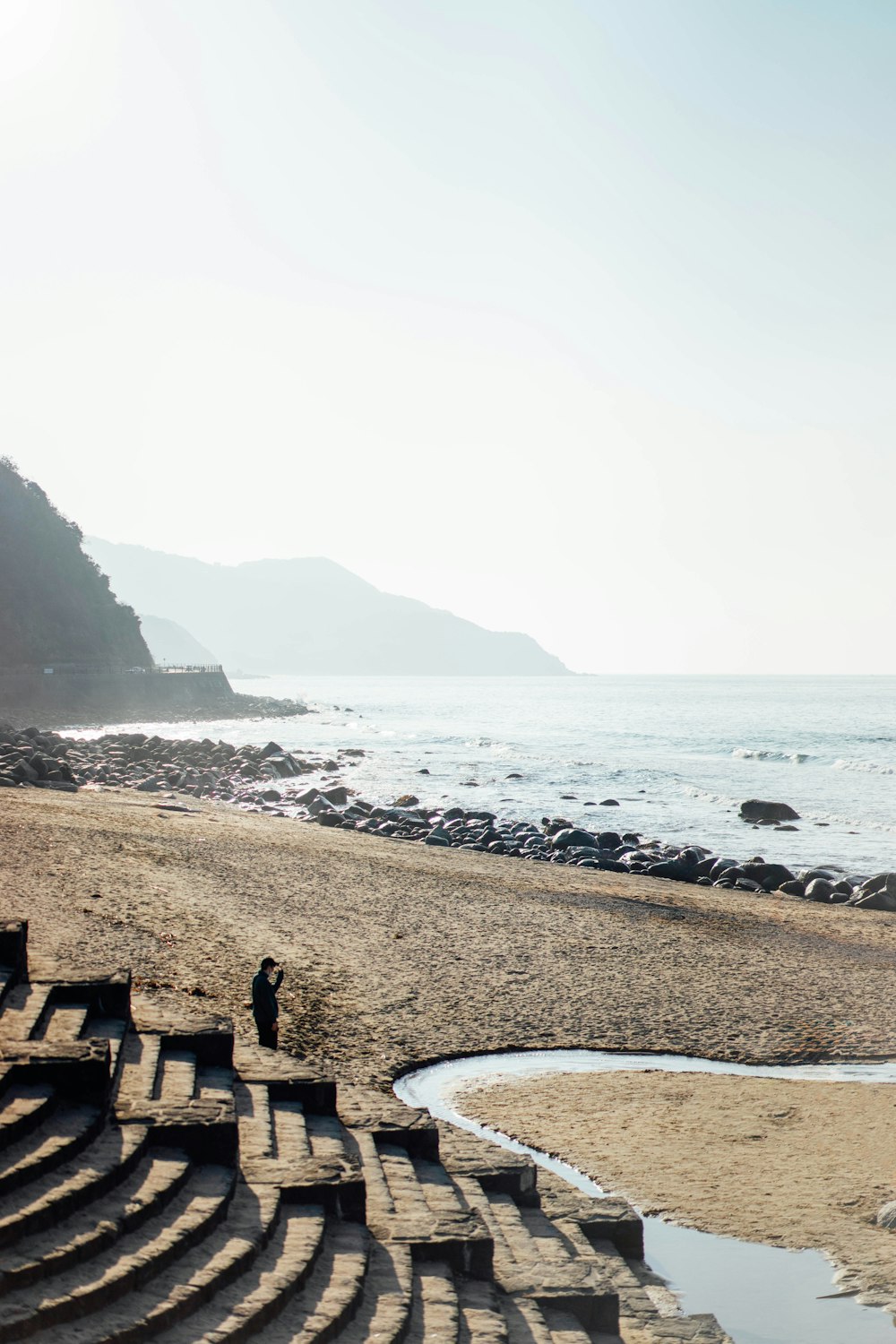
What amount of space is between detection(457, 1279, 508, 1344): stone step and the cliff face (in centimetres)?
8315

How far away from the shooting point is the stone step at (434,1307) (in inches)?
247

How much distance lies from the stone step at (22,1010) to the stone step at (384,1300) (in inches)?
119

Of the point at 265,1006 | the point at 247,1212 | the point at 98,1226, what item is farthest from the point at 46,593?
Result: the point at 98,1226

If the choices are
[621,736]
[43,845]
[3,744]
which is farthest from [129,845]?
[621,736]

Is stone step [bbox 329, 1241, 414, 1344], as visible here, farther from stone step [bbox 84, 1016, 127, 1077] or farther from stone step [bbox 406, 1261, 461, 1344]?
stone step [bbox 84, 1016, 127, 1077]

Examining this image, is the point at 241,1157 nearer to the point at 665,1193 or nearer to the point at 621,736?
the point at 665,1193

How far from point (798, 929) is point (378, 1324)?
1645 cm

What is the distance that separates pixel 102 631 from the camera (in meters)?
98.9

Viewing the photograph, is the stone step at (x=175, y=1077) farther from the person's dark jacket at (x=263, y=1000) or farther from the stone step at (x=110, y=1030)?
the person's dark jacket at (x=263, y=1000)

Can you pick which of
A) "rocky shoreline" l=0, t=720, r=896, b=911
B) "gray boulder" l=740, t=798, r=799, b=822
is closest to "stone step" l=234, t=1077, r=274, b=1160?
"rocky shoreline" l=0, t=720, r=896, b=911

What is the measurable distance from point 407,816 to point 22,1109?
29.4 meters

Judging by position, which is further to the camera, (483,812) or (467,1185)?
(483,812)

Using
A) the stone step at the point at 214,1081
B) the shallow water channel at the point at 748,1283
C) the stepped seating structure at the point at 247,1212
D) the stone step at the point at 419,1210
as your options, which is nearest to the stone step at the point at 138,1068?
the stepped seating structure at the point at 247,1212

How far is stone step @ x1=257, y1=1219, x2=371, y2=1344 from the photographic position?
589 cm
